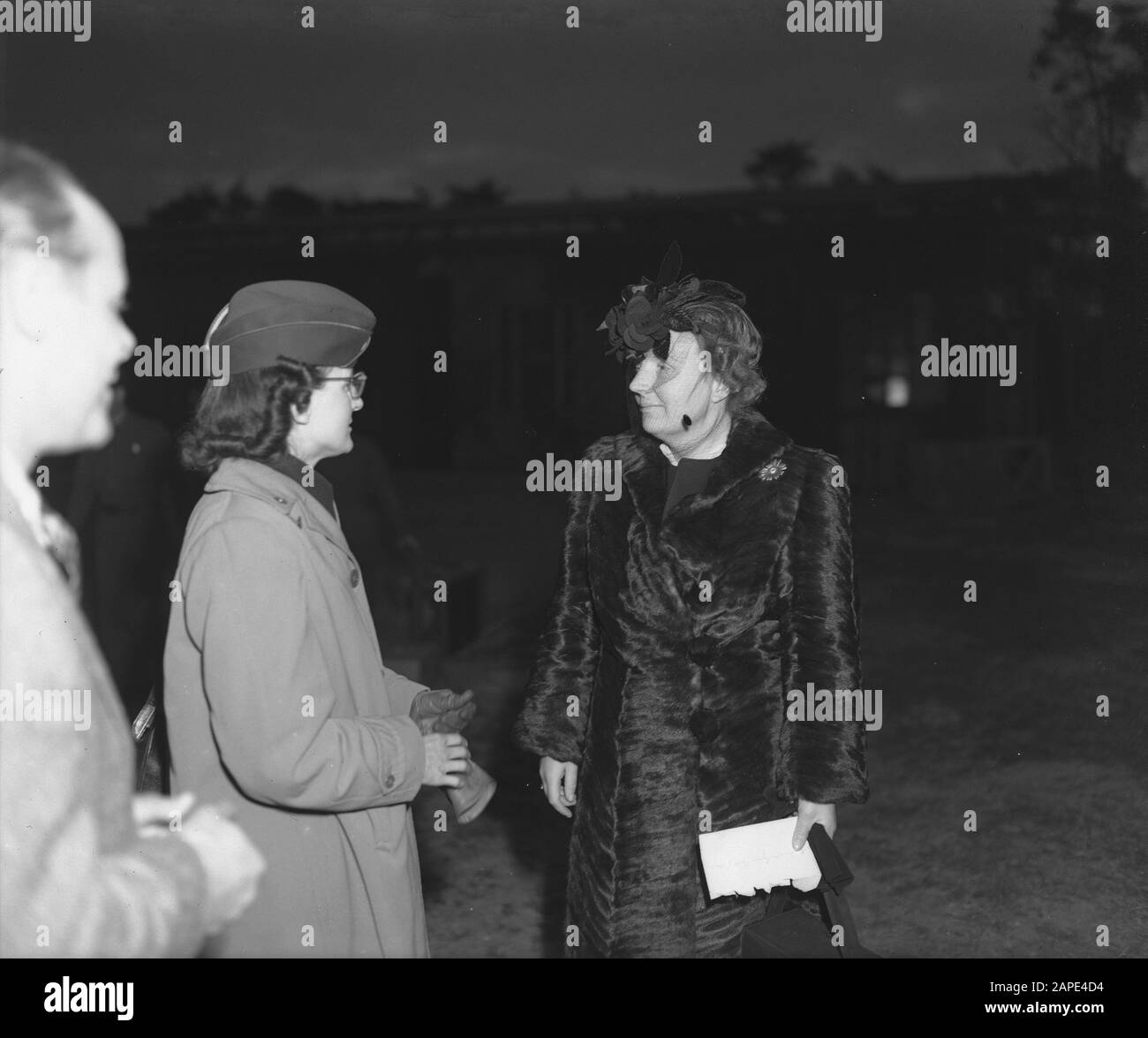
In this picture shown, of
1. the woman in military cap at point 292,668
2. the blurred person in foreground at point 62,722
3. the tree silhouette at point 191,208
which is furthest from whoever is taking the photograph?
the tree silhouette at point 191,208

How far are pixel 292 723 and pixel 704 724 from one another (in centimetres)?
89

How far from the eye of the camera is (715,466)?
2479 mm

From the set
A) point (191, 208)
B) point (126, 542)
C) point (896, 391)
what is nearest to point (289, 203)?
point (191, 208)

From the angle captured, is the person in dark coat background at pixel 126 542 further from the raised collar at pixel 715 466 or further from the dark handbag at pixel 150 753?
the raised collar at pixel 715 466

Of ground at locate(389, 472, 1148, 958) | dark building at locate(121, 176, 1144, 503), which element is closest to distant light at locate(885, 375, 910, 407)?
dark building at locate(121, 176, 1144, 503)

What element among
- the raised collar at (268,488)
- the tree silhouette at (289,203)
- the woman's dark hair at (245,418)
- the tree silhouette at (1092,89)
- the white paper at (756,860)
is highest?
the tree silhouette at (1092,89)

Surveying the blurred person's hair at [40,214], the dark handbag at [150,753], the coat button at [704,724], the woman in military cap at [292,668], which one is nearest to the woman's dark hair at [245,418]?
A: the woman in military cap at [292,668]

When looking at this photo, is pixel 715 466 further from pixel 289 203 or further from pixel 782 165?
pixel 782 165

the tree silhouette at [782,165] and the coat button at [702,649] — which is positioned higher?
the tree silhouette at [782,165]

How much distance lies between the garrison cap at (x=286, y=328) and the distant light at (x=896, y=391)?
487 inches

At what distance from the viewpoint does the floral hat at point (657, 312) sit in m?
2.39

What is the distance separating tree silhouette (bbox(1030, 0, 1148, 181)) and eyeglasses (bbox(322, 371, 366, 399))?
312cm

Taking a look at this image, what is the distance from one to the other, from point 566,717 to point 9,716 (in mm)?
1348

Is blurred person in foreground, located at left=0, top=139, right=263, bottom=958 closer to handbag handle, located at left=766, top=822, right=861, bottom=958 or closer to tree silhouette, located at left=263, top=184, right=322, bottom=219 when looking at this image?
handbag handle, located at left=766, top=822, right=861, bottom=958
